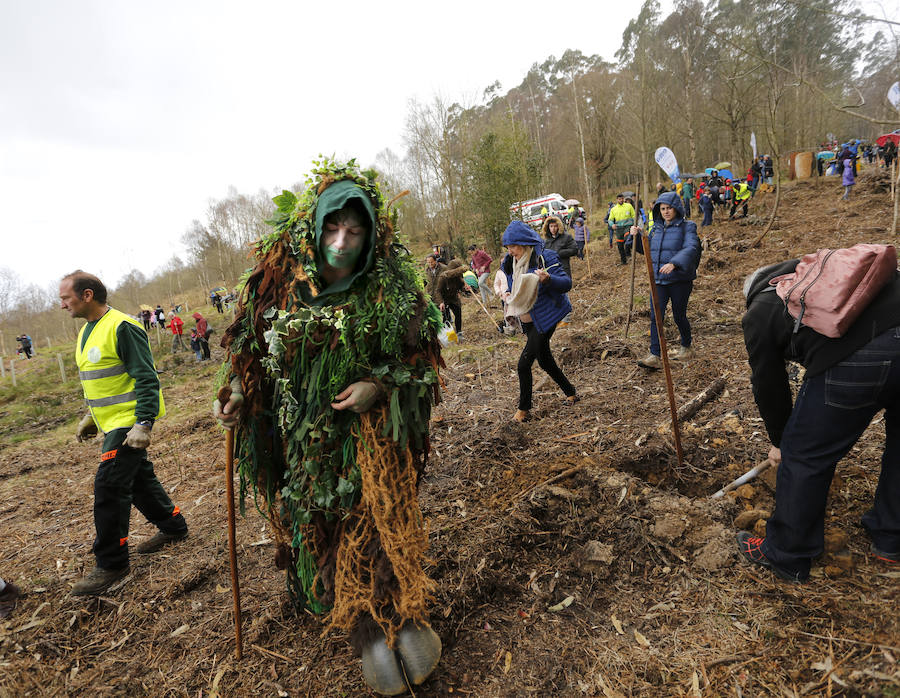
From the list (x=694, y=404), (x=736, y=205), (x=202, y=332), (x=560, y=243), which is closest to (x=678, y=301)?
(x=694, y=404)

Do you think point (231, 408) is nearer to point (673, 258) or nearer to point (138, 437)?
point (138, 437)

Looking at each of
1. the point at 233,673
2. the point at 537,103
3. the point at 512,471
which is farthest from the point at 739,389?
the point at 537,103

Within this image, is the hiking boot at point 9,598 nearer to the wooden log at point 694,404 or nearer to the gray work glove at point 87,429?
the gray work glove at point 87,429

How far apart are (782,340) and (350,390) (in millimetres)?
1972

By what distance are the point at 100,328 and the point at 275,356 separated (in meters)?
1.84

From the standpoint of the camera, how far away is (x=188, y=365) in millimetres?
15641

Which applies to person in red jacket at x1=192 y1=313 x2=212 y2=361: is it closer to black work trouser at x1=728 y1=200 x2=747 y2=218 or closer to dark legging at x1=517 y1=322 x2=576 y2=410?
dark legging at x1=517 y1=322 x2=576 y2=410

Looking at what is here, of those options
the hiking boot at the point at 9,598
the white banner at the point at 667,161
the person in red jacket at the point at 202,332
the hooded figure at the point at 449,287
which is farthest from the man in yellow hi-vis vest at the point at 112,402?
the person in red jacket at the point at 202,332

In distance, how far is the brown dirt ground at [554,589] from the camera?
1.87m

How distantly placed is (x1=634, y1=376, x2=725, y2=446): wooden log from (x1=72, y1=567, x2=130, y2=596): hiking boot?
382 centimetres

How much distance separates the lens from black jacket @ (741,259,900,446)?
1803 mm

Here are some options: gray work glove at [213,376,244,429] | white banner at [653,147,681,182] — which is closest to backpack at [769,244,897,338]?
white banner at [653,147,681,182]

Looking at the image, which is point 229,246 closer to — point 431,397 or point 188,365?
point 188,365

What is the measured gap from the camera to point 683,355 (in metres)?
5.14
